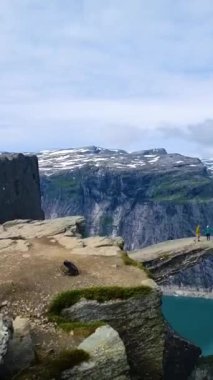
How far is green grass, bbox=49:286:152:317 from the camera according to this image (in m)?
38.5

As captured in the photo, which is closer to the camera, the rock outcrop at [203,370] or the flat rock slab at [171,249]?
the rock outcrop at [203,370]

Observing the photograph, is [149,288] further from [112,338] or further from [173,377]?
[173,377]

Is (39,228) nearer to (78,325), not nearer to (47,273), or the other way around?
(47,273)

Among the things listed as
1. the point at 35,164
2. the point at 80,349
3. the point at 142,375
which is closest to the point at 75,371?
the point at 80,349

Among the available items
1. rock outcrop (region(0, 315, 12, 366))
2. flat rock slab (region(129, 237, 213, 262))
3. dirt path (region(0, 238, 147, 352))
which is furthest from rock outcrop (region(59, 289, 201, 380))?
flat rock slab (region(129, 237, 213, 262))

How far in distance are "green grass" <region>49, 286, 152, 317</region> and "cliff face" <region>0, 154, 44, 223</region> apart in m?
45.8

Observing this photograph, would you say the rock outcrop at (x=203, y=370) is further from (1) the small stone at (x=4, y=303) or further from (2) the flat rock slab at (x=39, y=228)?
(1) the small stone at (x=4, y=303)

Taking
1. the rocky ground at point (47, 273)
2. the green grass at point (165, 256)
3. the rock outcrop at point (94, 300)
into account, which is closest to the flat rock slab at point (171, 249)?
the green grass at point (165, 256)

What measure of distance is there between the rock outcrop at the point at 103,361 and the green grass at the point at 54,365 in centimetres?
30

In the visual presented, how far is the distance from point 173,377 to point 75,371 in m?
35.7

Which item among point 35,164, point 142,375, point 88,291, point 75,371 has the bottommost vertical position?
point 142,375

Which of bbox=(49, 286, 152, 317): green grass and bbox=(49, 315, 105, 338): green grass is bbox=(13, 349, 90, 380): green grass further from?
bbox=(49, 286, 152, 317): green grass

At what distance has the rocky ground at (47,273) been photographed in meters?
35.5

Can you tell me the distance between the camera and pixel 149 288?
39688 millimetres
